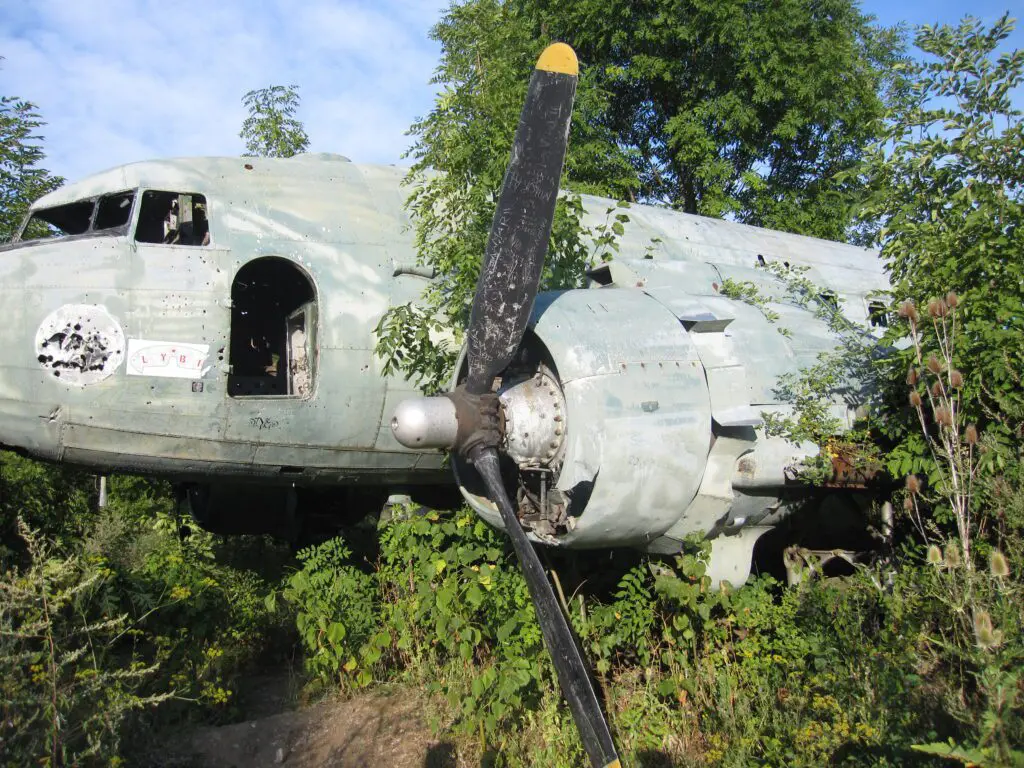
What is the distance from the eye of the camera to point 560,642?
189 inches

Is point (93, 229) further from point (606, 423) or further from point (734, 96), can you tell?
point (734, 96)

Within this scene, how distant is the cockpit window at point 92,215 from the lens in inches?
242

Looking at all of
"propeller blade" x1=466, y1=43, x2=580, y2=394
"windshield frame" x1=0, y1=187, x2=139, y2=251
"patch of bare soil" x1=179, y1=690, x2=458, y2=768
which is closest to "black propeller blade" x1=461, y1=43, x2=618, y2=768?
"propeller blade" x1=466, y1=43, x2=580, y2=394

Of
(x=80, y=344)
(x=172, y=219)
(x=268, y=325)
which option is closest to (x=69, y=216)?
(x=172, y=219)

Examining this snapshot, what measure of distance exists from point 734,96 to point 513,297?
12466 millimetres

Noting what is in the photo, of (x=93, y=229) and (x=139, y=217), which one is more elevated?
(x=139, y=217)

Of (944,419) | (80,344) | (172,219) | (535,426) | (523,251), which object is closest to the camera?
(944,419)

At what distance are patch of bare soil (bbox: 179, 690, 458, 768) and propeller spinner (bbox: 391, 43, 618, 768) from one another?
4.34 ft

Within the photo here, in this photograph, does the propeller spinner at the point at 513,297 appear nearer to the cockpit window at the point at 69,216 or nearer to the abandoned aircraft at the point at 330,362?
the abandoned aircraft at the point at 330,362

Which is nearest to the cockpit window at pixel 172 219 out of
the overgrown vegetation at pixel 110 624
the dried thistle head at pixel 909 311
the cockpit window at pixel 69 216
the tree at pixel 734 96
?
the cockpit window at pixel 69 216

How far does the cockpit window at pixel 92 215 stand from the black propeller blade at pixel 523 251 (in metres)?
2.76

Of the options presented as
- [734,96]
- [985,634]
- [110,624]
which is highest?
[734,96]

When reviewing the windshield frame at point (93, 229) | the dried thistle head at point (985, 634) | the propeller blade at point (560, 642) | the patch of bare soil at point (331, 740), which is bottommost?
the patch of bare soil at point (331, 740)

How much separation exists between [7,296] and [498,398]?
3234 mm
